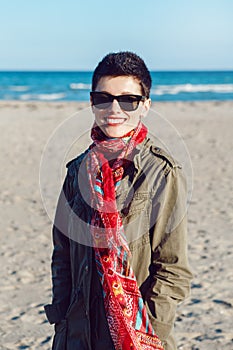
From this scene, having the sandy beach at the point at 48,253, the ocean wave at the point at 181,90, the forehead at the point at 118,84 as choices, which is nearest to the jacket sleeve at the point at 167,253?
the forehead at the point at 118,84

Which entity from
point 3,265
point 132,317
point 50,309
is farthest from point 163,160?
point 3,265

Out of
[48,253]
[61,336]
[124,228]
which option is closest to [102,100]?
[124,228]

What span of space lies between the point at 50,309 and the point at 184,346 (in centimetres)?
217

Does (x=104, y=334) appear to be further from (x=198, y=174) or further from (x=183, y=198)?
(x=198, y=174)

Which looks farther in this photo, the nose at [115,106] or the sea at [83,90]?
the sea at [83,90]

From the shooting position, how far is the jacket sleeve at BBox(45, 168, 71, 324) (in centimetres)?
226

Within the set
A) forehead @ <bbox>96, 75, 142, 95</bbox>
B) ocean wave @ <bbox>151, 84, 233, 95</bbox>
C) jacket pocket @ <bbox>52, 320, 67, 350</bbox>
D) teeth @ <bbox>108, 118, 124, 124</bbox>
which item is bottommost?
jacket pocket @ <bbox>52, 320, 67, 350</bbox>

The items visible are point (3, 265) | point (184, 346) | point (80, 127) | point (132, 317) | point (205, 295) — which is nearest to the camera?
point (132, 317)

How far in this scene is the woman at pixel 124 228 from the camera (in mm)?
2035

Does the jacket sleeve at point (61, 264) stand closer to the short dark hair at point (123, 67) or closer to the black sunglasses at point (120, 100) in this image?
the black sunglasses at point (120, 100)

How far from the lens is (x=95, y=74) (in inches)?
85.2

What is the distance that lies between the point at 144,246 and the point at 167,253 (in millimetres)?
92

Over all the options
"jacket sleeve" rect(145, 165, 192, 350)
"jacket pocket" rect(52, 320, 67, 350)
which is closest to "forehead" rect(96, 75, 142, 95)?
"jacket sleeve" rect(145, 165, 192, 350)

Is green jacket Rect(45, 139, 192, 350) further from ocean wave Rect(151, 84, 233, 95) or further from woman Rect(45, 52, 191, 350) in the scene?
ocean wave Rect(151, 84, 233, 95)
